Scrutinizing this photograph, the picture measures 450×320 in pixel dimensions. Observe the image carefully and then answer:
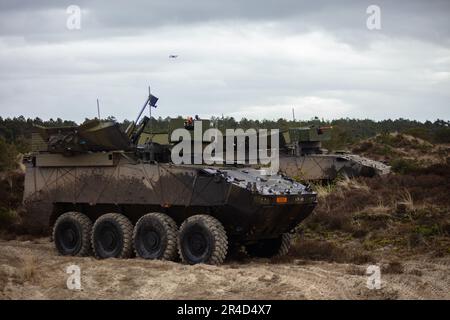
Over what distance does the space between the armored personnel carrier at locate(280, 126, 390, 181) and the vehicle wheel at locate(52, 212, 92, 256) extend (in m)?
12.3

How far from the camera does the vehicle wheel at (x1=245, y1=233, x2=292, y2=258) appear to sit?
49.4 ft

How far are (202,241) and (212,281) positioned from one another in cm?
238

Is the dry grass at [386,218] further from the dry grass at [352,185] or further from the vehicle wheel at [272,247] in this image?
the vehicle wheel at [272,247]

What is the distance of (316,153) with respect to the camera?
28641 millimetres

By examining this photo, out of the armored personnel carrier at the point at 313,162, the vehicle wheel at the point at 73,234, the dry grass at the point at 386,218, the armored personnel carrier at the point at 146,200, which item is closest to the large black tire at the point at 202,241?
the armored personnel carrier at the point at 146,200

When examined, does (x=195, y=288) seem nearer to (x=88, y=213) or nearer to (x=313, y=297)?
(x=313, y=297)

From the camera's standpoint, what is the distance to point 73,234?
1566cm

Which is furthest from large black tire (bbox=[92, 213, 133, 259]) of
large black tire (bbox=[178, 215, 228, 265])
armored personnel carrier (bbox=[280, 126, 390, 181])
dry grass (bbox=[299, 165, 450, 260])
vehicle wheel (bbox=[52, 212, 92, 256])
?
armored personnel carrier (bbox=[280, 126, 390, 181])

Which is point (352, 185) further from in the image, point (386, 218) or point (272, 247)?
point (272, 247)

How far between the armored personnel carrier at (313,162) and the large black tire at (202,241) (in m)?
13.4

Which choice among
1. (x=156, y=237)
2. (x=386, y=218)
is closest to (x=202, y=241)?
(x=156, y=237)

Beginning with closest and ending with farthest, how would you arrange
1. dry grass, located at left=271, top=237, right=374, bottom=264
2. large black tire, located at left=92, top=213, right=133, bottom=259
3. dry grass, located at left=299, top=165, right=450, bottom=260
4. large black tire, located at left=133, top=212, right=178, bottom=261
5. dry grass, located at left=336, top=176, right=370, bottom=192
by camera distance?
large black tire, located at left=133, top=212, right=178, bottom=261 < dry grass, located at left=271, top=237, right=374, bottom=264 < large black tire, located at left=92, top=213, right=133, bottom=259 < dry grass, located at left=299, top=165, right=450, bottom=260 < dry grass, located at left=336, top=176, right=370, bottom=192

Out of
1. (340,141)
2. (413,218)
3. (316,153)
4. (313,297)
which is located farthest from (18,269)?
(340,141)

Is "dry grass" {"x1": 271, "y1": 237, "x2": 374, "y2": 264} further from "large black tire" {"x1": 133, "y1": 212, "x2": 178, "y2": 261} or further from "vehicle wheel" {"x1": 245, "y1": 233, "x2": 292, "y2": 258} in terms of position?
"large black tire" {"x1": 133, "y1": 212, "x2": 178, "y2": 261}
